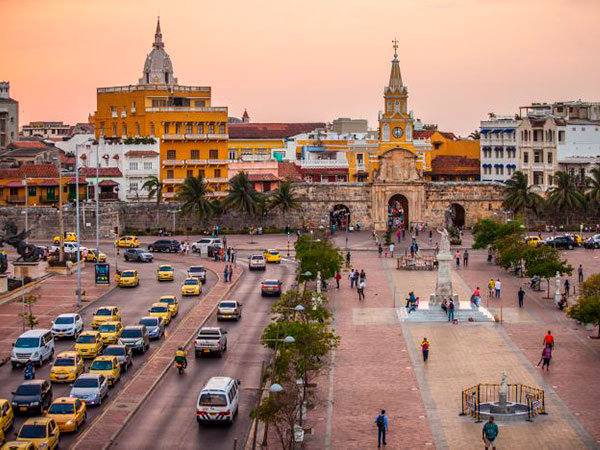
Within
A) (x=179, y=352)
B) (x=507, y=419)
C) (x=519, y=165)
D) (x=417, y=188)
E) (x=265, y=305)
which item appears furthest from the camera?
(x=519, y=165)

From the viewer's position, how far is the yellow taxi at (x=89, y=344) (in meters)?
52.3

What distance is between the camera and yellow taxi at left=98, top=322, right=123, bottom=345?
55000 mm

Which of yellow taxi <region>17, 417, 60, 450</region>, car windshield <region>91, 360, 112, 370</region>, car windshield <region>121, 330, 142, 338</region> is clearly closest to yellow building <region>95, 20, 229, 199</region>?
car windshield <region>121, 330, 142, 338</region>

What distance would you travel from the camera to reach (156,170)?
124000 millimetres

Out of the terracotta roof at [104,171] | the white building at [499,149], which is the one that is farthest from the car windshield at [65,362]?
the white building at [499,149]

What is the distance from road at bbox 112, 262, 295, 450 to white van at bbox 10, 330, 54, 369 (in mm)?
6087

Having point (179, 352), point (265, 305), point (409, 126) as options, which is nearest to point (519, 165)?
point (409, 126)

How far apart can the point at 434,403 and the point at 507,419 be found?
3.54 metres

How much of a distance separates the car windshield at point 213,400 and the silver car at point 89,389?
195 inches

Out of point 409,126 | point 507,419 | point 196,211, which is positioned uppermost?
point 409,126

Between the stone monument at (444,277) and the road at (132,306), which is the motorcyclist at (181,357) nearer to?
the road at (132,306)

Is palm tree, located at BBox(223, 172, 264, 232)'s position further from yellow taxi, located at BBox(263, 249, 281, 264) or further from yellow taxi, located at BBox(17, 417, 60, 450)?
yellow taxi, located at BBox(17, 417, 60, 450)

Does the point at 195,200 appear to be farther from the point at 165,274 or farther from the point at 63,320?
the point at 63,320

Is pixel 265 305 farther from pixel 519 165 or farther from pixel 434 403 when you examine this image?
pixel 519 165
